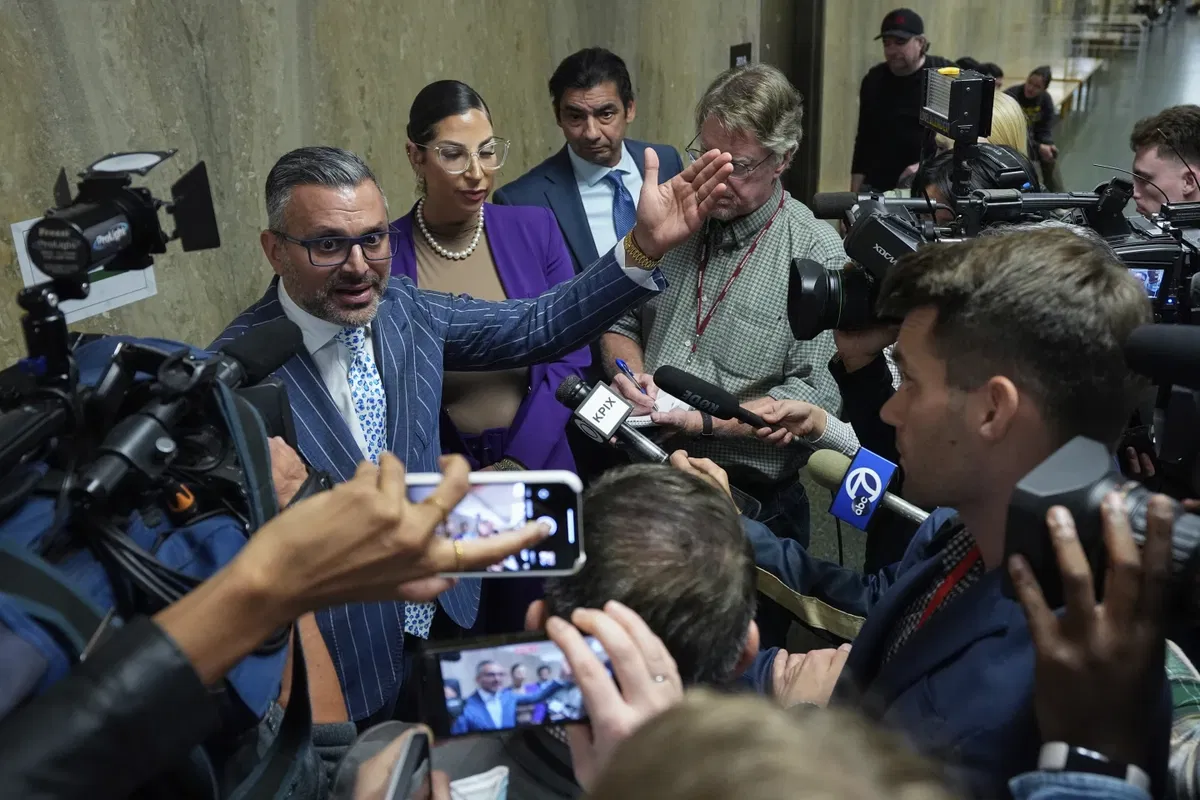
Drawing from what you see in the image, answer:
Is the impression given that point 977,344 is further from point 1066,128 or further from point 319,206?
point 1066,128

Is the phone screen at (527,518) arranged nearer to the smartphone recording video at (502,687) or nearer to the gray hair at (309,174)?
the smartphone recording video at (502,687)

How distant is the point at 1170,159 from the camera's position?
2684mm

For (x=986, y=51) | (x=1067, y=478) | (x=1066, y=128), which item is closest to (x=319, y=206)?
(x=1067, y=478)

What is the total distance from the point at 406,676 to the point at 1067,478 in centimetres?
112

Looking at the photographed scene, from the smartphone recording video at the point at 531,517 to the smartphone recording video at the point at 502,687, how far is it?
0.24ft

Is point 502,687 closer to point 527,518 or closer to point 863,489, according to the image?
point 527,518

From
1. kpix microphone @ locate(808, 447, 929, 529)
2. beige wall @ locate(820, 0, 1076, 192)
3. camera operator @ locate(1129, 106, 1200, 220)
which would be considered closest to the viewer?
kpix microphone @ locate(808, 447, 929, 529)

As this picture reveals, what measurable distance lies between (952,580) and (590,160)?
1908 mm

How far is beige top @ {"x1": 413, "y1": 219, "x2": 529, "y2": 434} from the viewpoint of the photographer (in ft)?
6.83

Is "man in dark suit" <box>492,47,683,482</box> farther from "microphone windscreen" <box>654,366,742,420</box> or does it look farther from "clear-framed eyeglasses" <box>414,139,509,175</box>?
"microphone windscreen" <box>654,366,742,420</box>

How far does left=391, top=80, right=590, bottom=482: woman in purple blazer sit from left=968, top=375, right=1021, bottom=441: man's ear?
1.07 metres

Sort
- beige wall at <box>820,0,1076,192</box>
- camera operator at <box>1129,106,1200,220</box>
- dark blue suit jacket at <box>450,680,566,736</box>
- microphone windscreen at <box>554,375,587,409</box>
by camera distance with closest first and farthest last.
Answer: dark blue suit jacket at <box>450,680,566,736</box> < microphone windscreen at <box>554,375,587,409</box> < camera operator at <box>1129,106,1200,220</box> < beige wall at <box>820,0,1076,192</box>

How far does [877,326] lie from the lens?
1.92 m

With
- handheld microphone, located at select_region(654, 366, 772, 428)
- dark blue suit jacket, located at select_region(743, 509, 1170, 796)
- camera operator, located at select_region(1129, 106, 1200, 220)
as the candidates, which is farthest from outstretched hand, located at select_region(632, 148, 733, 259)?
camera operator, located at select_region(1129, 106, 1200, 220)
